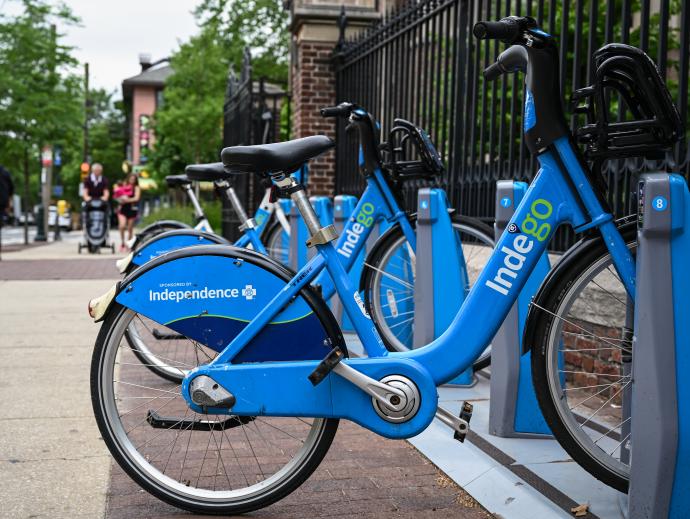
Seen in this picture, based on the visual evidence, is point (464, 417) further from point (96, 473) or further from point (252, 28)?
point (252, 28)

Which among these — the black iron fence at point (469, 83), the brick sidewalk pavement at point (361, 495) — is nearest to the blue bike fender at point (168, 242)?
the brick sidewalk pavement at point (361, 495)

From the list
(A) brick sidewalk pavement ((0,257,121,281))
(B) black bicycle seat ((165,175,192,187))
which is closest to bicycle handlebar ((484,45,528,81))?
(B) black bicycle seat ((165,175,192,187))

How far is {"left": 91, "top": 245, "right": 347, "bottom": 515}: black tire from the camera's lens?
9.83 feet

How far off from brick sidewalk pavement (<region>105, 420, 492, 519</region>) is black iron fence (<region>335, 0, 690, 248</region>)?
1864 mm

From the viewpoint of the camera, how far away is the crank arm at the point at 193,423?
321 cm

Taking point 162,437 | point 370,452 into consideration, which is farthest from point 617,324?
point 162,437

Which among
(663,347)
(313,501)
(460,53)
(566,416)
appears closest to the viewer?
(663,347)

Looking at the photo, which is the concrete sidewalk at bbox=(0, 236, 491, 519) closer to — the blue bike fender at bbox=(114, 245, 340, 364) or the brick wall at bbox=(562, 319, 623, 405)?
the blue bike fender at bbox=(114, 245, 340, 364)

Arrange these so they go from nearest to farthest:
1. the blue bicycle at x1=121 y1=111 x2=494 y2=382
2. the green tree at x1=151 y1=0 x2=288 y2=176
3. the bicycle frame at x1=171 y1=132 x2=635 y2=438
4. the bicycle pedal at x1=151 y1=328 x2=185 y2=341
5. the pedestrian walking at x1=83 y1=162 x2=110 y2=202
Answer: the bicycle frame at x1=171 y1=132 x2=635 y2=438 < the bicycle pedal at x1=151 y1=328 x2=185 y2=341 < the blue bicycle at x1=121 y1=111 x2=494 y2=382 < the pedestrian walking at x1=83 y1=162 x2=110 y2=202 < the green tree at x1=151 y1=0 x2=288 y2=176

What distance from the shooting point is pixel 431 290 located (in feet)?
15.9

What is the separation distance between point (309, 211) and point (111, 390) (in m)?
0.94

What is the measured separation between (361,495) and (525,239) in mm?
1148

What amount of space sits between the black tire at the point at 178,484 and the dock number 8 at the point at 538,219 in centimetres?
73

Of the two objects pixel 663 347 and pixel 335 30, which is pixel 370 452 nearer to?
pixel 663 347
